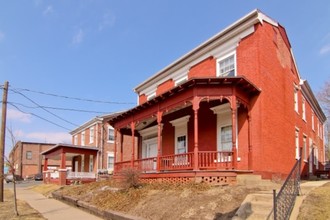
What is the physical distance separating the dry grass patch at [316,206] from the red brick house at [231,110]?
10.6 ft

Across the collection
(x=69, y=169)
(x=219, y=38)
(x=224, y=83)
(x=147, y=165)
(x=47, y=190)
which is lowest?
(x=47, y=190)

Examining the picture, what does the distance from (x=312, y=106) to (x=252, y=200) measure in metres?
20.7

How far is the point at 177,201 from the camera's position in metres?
10.6

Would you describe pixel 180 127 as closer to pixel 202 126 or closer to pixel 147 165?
pixel 202 126

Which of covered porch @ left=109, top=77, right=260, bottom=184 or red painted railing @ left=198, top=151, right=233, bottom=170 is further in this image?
red painted railing @ left=198, top=151, right=233, bottom=170

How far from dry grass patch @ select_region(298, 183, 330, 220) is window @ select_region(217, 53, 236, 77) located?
23.5 feet

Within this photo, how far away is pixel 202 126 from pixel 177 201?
23.1 feet

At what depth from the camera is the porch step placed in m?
8.15

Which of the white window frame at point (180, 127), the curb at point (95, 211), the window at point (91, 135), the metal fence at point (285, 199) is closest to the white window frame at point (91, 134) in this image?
the window at point (91, 135)

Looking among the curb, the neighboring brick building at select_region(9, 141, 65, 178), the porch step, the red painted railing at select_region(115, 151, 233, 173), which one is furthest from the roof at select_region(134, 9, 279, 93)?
the neighboring brick building at select_region(9, 141, 65, 178)

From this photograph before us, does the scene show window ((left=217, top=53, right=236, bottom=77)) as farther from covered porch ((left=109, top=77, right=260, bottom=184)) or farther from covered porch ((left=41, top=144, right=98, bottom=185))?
covered porch ((left=41, top=144, right=98, bottom=185))

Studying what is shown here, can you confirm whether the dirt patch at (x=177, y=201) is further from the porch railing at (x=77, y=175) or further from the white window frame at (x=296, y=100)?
the porch railing at (x=77, y=175)

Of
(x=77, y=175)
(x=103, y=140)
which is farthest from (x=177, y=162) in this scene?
(x=103, y=140)

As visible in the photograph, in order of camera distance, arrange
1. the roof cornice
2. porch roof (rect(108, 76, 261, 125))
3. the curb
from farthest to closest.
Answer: the roof cornice
porch roof (rect(108, 76, 261, 125))
the curb
